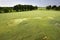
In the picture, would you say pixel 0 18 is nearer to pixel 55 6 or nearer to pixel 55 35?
pixel 55 35

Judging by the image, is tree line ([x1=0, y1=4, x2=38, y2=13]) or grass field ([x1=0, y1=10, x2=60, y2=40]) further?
tree line ([x1=0, y1=4, x2=38, y2=13])

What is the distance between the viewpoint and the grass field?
14.9ft

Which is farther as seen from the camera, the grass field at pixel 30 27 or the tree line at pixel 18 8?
the tree line at pixel 18 8

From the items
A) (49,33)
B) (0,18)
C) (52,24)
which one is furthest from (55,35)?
(0,18)

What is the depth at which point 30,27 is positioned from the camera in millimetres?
5039

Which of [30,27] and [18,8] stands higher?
[18,8]

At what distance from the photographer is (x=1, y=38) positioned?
4.50 meters

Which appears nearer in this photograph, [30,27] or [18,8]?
[30,27]

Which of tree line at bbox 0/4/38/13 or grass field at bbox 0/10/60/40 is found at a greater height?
tree line at bbox 0/4/38/13

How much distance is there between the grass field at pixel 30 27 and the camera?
455 cm

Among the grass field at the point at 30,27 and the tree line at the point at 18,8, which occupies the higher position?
the tree line at the point at 18,8

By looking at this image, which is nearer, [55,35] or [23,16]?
[55,35]

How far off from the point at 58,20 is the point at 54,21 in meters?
0.19

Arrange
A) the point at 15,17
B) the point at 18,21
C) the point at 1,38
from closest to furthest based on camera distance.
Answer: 1. the point at 1,38
2. the point at 18,21
3. the point at 15,17
